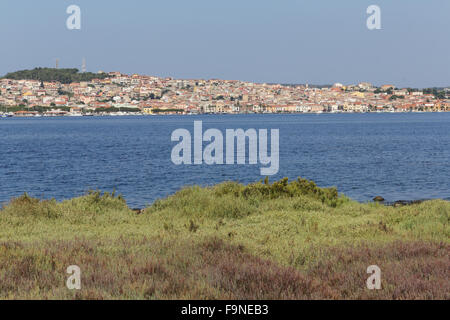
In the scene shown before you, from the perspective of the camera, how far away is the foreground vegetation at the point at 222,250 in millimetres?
6793

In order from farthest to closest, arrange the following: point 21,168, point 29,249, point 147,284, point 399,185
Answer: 1. point 21,168
2. point 399,185
3. point 29,249
4. point 147,284

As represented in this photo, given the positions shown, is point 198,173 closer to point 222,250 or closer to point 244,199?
point 244,199

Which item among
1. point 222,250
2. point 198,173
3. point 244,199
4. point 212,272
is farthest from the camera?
point 198,173

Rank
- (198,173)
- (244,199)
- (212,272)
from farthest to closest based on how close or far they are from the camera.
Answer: (198,173) < (244,199) < (212,272)

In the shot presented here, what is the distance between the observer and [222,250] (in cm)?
902

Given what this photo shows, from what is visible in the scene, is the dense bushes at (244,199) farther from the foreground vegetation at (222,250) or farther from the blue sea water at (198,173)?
the blue sea water at (198,173)

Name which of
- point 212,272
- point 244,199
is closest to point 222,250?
point 212,272

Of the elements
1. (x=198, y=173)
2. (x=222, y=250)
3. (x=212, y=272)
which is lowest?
(x=198, y=173)

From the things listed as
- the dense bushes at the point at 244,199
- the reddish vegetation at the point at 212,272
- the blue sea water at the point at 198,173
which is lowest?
the blue sea water at the point at 198,173

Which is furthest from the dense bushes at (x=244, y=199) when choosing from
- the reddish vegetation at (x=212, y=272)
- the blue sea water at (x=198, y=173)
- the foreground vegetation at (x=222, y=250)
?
the blue sea water at (x=198, y=173)

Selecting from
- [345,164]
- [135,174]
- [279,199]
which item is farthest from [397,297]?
[345,164]
